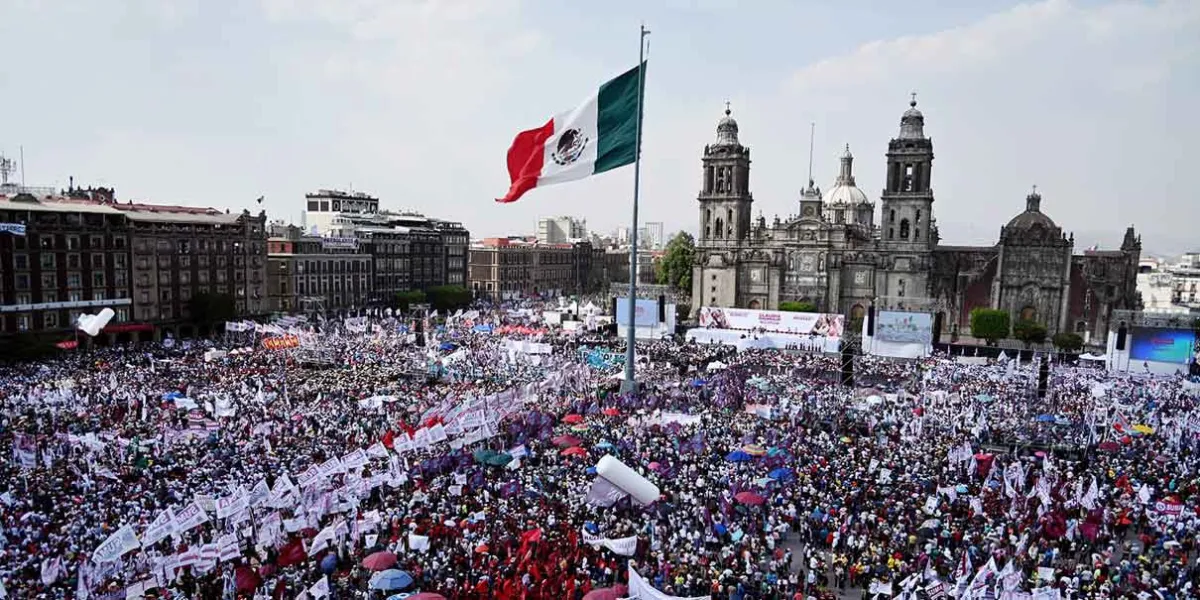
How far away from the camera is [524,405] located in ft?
94.7

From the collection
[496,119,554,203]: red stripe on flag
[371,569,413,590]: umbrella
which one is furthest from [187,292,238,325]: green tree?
[371,569,413,590]: umbrella

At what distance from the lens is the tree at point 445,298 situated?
7825cm

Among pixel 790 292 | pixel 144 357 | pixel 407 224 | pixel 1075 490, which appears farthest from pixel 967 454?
pixel 407 224

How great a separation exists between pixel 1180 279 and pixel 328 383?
14189cm

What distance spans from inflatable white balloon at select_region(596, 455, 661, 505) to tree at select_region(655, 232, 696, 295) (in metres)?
67.5

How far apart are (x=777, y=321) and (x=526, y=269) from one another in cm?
5178

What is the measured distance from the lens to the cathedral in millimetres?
62219

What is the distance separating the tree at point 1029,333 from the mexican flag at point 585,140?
45.6 meters

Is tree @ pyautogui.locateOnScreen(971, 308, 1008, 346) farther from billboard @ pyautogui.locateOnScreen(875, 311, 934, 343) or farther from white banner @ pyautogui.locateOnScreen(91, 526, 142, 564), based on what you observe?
white banner @ pyautogui.locateOnScreen(91, 526, 142, 564)

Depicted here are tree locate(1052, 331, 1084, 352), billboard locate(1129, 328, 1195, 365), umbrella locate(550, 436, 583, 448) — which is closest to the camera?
umbrella locate(550, 436, 583, 448)

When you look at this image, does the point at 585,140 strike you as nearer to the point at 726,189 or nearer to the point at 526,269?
the point at 726,189

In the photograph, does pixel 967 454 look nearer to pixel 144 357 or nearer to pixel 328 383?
pixel 328 383

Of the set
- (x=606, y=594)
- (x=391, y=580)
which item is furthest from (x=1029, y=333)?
(x=391, y=580)

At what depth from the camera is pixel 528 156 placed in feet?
71.6
